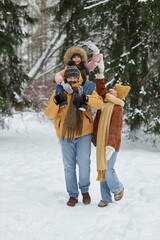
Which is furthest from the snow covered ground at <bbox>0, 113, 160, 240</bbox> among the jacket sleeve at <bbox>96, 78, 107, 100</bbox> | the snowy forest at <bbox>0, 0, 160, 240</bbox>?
the jacket sleeve at <bbox>96, 78, 107, 100</bbox>

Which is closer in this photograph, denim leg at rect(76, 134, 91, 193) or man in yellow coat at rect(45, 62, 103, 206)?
man in yellow coat at rect(45, 62, 103, 206)

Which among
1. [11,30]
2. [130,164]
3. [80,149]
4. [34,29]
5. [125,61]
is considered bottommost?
[130,164]

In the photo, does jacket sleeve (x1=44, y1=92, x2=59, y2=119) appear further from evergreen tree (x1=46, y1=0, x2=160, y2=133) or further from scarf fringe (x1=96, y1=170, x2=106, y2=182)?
evergreen tree (x1=46, y1=0, x2=160, y2=133)

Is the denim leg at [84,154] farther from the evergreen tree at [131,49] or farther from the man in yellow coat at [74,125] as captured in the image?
the evergreen tree at [131,49]

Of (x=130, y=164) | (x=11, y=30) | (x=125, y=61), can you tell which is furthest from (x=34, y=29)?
(x=130, y=164)

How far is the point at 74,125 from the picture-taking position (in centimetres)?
329

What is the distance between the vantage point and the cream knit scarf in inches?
128

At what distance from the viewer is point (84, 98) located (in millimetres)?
3248

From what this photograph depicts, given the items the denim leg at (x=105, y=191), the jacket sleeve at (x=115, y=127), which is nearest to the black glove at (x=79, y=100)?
the jacket sleeve at (x=115, y=127)

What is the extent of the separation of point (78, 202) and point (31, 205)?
0.62 m

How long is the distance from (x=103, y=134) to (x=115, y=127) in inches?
6.4

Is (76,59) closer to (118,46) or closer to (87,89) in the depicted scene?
(87,89)

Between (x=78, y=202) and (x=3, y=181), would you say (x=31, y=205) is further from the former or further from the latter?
(x=3, y=181)

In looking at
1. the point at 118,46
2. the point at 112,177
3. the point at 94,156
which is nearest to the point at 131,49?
the point at 118,46
